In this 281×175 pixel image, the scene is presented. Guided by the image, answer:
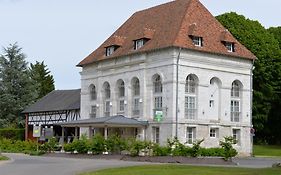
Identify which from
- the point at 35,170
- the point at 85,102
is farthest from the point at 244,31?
the point at 35,170

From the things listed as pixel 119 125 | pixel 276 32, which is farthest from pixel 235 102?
pixel 276 32

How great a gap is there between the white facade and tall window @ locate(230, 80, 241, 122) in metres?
0.09

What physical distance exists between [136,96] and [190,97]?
5.75m

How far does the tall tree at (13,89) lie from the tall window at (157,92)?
3503 cm

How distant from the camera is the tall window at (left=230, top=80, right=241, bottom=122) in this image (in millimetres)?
57125

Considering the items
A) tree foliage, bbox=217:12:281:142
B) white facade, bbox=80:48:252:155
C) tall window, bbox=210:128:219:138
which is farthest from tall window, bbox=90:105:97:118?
tree foliage, bbox=217:12:281:142

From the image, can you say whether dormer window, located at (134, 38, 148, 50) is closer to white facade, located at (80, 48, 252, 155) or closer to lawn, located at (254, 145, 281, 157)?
white facade, located at (80, 48, 252, 155)

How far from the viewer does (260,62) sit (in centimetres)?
6650

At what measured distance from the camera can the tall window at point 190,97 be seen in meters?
53.9

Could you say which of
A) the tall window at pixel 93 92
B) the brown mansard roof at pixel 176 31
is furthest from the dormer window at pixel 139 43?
the tall window at pixel 93 92

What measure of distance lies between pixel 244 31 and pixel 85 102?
19031 millimetres

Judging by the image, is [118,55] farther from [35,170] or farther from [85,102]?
[35,170]

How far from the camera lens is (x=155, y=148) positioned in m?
40.0

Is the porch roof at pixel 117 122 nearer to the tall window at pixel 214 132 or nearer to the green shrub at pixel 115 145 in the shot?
the tall window at pixel 214 132
